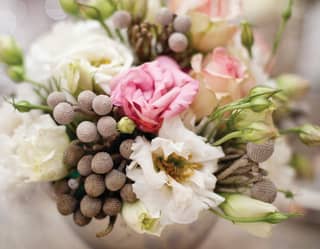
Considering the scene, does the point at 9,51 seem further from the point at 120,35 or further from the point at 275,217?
the point at 275,217

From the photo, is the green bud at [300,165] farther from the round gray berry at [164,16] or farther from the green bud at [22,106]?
the green bud at [22,106]

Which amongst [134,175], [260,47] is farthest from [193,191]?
[260,47]

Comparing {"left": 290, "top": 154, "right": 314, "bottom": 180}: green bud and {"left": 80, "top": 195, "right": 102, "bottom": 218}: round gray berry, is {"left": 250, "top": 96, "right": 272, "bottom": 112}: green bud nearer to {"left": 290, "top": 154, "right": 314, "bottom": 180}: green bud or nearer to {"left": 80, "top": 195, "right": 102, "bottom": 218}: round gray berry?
{"left": 80, "top": 195, "right": 102, "bottom": 218}: round gray berry

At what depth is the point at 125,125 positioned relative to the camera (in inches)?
19.3

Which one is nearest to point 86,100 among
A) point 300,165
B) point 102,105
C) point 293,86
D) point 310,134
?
point 102,105

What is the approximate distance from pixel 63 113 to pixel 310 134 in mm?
275

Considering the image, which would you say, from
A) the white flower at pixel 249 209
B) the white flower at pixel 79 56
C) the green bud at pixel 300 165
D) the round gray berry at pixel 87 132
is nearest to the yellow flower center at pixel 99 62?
the white flower at pixel 79 56

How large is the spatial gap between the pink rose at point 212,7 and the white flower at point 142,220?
25cm

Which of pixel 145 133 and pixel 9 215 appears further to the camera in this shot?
pixel 9 215

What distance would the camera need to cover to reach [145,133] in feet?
1.77

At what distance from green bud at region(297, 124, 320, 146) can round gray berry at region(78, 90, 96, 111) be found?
0.80 ft

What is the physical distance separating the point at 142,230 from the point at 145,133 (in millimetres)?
109

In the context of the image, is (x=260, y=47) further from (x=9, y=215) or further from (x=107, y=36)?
(x=9, y=215)

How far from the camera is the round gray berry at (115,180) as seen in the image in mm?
497
